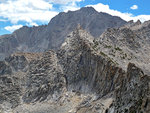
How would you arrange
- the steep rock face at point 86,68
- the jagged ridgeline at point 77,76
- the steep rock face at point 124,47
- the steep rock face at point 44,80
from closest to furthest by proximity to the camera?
the steep rock face at point 86,68 → the jagged ridgeline at point 77,76 → the steep rock face at point 44,80 → the steep rock face at point 124,47

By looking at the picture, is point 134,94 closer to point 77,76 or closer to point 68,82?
point 77,76

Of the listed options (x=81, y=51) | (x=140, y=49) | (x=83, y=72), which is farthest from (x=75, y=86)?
(x=140, y=49)

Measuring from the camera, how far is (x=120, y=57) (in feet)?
272

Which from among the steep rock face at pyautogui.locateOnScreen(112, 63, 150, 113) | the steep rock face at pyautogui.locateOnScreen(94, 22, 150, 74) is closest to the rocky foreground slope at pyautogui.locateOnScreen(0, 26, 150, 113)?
the steep rock face at pyautogui.locateOnScreen(112, 63, 150, 113)

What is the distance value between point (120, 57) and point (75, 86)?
49.8ft

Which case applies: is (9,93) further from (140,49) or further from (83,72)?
(140,49)

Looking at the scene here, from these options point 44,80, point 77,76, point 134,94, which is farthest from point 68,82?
point 134,94

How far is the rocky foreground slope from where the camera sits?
66438mm

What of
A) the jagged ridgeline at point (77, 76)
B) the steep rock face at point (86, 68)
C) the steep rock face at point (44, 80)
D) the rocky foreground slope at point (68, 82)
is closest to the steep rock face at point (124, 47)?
the jagged ridgeline at point (77, 76)

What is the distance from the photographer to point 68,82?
84.3 metres

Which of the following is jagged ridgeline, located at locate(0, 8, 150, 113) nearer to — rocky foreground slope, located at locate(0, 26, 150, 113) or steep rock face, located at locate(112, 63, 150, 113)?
rocky foreground slope, located at locate(0, 26, 150, 113)

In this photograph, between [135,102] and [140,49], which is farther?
[140,49]

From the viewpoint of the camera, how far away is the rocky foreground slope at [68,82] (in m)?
66.4

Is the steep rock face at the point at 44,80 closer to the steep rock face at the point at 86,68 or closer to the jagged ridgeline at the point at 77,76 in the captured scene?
the jagged ridgeline at the point at 77,76
